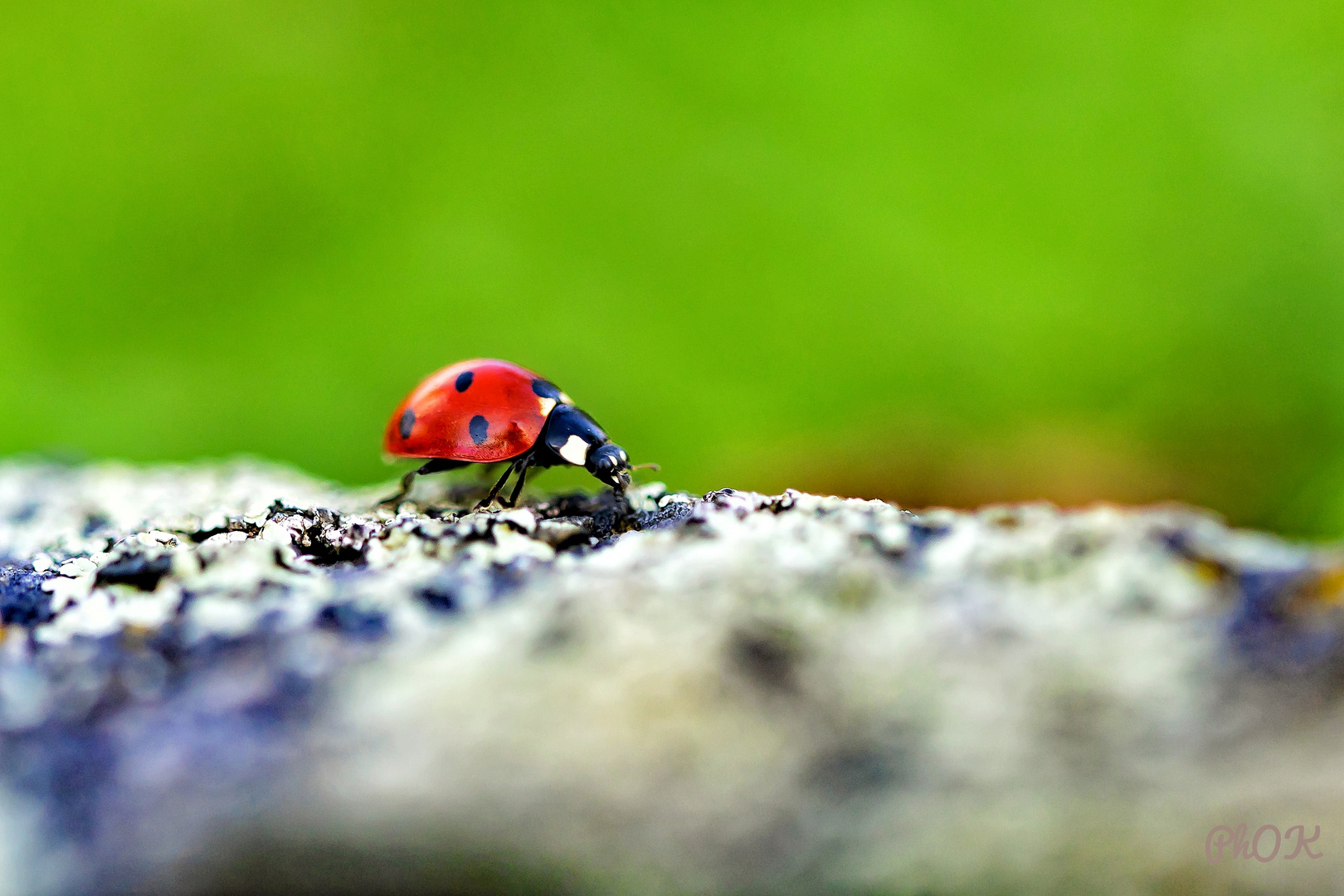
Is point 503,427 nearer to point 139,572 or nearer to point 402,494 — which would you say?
point 402,494

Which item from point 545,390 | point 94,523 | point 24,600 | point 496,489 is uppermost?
point 545,390

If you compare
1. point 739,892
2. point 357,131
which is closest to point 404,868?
point 739,892

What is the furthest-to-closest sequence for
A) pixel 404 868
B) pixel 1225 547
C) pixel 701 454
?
pixel 701 454 < pixel 1225 547 < pixel 404 868

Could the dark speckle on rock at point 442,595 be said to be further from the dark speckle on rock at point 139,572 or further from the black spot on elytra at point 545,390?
the black spot on elytra at point 545,390

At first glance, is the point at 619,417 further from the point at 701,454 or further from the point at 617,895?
the point at 617,895
